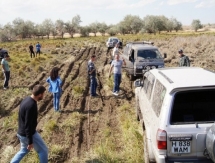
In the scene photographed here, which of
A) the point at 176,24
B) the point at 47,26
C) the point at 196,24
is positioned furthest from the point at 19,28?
the point at 196,24

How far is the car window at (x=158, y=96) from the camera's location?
4.87 metres

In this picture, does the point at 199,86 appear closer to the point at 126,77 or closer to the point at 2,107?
the point at 2,107

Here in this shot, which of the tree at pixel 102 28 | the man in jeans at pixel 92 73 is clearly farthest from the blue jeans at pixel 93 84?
the tree at pixel 102 28

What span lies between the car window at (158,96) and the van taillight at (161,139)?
0.45 m

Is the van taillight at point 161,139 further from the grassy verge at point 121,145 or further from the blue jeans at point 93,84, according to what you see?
the blue jeans at point 93,84

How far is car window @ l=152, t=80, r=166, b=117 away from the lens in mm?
4867

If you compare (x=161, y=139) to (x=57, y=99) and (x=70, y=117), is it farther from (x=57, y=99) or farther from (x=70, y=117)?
(x=57, y=99)

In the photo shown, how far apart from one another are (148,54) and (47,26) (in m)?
114

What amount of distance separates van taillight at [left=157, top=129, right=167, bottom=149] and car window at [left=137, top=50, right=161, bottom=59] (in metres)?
9.88

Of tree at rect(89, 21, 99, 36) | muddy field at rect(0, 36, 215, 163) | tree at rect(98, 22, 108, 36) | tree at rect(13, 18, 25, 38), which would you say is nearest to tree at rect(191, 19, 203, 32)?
tree at rect(98, 22, 108, 36)

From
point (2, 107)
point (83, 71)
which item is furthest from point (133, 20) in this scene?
point (2, 107)

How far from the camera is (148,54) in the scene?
14.2 m

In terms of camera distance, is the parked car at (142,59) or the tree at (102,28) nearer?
the parked car at (142,59)

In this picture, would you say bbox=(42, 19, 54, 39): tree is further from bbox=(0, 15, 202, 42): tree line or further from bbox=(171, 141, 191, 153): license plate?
bbox=(171, 141, 191, 153): license plate
